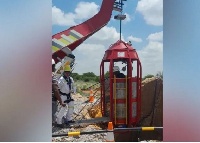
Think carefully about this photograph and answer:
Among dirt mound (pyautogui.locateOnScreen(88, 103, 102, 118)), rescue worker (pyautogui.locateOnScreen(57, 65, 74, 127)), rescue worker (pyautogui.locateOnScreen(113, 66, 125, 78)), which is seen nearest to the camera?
rescue worker (pyautogui.locateOnScreen(57, 65, 74, 127))

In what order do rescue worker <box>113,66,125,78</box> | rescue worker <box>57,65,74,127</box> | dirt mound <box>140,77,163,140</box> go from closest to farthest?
rescue worker <box>57,65,74,127</box>
rescue worker <box>113,66,125,78</box>
dirt mound <box>140,77,163,140</box>

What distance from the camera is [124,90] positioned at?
451 cm

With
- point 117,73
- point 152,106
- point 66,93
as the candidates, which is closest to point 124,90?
point 117,73

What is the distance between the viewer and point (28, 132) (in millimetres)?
2047

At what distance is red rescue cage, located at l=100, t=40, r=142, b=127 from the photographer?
4.50 meters

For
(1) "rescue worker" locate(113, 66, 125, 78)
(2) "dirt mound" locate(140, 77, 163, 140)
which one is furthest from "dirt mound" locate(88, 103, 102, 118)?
(1) "rescue worker" locate(113, 66, 125, 78)

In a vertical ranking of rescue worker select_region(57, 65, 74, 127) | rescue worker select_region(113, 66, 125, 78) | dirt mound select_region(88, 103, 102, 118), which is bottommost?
dirt mound select_region(88, 103, 102, 118)

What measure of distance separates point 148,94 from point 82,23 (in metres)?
2.38

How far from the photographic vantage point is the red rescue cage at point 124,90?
14.8ft

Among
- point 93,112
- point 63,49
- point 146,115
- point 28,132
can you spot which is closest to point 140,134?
point 146,115

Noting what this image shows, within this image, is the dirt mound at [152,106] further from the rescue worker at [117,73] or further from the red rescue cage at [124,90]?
the rescue worker at [117,73]

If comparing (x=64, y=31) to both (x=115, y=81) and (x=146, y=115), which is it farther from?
(x=146, y=115)

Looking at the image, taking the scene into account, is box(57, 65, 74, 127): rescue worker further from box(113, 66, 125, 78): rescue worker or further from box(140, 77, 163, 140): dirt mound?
box(140, 77, 163, 140): dirt mound

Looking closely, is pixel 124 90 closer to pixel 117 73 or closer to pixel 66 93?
pixel 117 73
